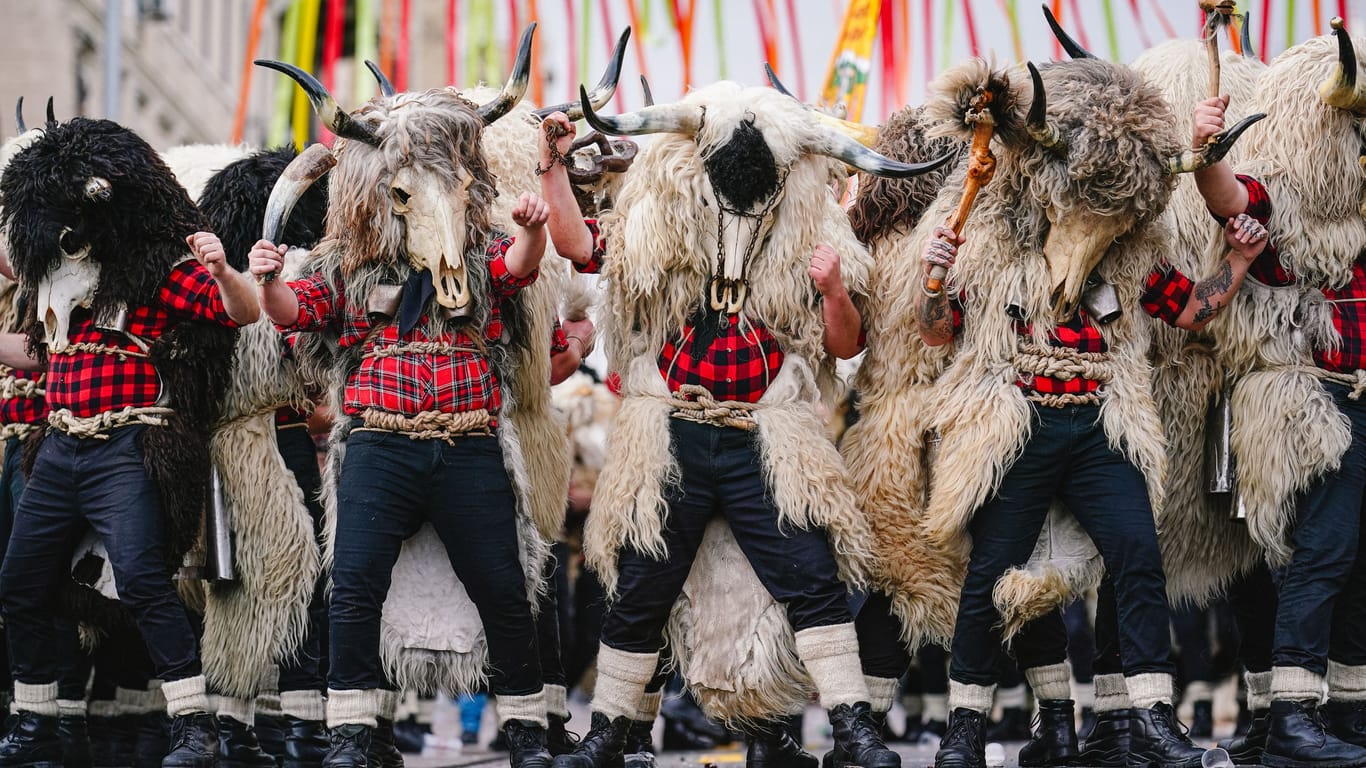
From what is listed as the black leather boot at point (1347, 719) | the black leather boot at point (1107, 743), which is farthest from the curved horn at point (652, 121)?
the black leather boot at point (1347, 719)

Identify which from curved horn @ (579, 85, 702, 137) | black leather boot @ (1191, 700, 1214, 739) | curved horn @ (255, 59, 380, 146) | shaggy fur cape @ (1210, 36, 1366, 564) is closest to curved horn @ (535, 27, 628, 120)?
curved horn @ (579, 85, 702, 137)

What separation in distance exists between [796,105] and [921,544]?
1464mm

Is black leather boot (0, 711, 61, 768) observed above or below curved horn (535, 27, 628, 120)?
below

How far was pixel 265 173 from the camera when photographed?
5.88m

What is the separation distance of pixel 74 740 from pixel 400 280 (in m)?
2.02

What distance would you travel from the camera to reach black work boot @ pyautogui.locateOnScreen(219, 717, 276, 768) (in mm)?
5586

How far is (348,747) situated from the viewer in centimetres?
471

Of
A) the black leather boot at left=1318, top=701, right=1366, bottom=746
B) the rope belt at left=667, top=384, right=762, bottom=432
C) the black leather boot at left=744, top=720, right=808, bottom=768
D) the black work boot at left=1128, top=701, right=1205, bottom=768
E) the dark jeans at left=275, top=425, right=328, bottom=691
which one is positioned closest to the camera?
the black work boot at left=1128, top=701, right=1205, bottom=768

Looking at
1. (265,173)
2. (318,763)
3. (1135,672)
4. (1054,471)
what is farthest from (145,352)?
(1135,672)

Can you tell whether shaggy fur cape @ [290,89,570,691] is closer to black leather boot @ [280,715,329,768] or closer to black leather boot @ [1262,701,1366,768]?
black leather boot @ [280,715,329,768]

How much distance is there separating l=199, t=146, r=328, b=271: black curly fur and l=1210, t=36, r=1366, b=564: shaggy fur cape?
10.8 feet

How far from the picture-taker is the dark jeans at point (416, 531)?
15.7ft

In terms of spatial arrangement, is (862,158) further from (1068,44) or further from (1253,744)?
(1253,744)

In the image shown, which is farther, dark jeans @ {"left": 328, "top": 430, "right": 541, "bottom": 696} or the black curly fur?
the black curly fur
